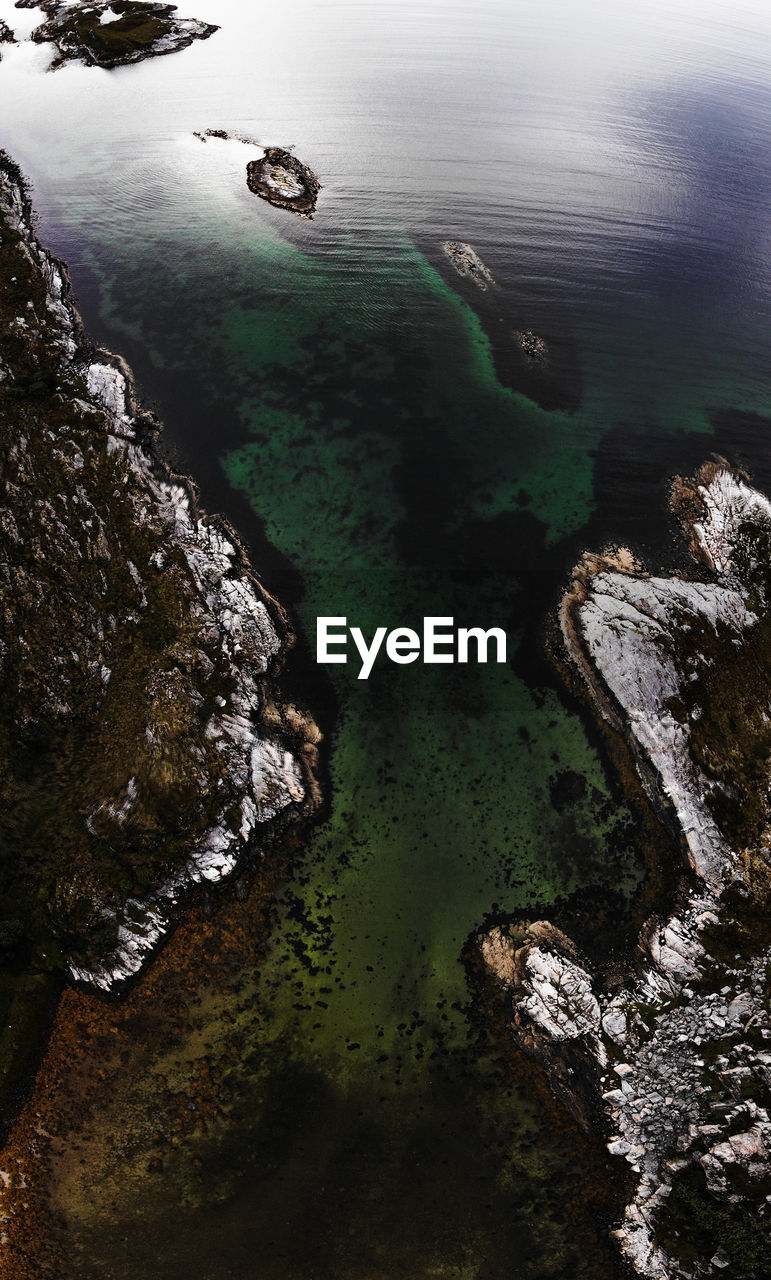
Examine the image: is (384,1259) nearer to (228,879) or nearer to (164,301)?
(228,879)

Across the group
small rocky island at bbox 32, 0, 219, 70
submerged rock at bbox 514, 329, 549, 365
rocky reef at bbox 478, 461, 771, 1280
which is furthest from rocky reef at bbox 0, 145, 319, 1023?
small rocky island at bbox 32, 0, 219, 70

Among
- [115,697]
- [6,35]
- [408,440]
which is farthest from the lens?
[6,35]

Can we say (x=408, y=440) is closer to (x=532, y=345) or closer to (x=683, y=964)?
(x=532, y=345)

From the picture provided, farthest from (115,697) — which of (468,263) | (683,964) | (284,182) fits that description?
(284,182)

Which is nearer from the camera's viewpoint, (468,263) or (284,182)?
(468,263)

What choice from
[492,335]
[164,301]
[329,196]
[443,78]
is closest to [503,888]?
[492,335]

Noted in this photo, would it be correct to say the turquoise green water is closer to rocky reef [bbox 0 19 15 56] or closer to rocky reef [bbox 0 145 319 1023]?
rocky reef [bbox 0 145 319 1023]
